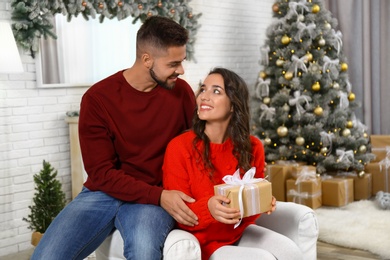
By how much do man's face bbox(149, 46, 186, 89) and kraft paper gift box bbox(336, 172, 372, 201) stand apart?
9.59 ft

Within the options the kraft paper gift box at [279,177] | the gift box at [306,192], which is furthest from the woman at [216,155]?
the kraft paper gift box at [279,177]

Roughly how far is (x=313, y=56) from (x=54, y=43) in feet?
7.45

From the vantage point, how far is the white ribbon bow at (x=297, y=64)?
503 centimetres

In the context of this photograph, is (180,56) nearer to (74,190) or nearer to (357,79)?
(74,190)

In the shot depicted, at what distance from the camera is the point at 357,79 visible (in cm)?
604

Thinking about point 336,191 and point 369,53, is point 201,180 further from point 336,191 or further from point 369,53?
point 369,53

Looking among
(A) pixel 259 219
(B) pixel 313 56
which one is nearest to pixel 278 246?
(A) pixel 259 219

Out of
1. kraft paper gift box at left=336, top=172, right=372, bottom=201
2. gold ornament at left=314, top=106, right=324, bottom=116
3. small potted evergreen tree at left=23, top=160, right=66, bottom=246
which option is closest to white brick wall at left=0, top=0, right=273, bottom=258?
small potted evergreen tree at left=23, top=160, right=66, bottom=246

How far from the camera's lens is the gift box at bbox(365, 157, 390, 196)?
504 centimetres

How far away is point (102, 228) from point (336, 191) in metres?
2.87

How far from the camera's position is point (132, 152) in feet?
7.83

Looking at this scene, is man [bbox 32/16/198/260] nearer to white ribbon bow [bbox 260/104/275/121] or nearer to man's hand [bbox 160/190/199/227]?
man's hand [bbox 160/190/199/227]

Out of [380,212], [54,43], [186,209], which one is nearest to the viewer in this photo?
[186,209]

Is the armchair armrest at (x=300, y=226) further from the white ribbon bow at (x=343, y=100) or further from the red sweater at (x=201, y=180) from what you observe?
the white ribbon bow at (x=343, y=100)
